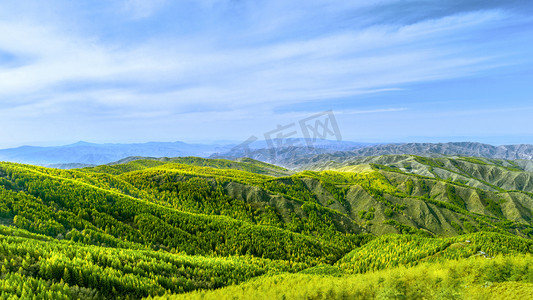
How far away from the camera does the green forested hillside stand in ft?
118

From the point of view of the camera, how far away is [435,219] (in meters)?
131

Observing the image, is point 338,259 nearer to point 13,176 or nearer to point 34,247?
point 34,247

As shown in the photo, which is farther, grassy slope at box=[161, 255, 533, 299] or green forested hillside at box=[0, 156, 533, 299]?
green forested hillside at box=[0, 156, 533, 299]

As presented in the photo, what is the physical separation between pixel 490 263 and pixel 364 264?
36.2 metres

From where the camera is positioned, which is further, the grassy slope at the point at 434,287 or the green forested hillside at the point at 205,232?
the green forested hillside at the point at 205,232

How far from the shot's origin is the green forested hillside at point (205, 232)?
3603cm

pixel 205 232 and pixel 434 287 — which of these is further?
pixel 205 232

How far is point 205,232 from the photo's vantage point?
79.2 metres

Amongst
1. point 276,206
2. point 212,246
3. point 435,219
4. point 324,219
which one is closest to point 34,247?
point 212,246

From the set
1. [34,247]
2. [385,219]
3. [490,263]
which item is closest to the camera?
[34,247]

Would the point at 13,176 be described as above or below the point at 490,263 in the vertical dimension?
above

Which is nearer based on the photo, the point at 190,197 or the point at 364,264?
the point at 364,264

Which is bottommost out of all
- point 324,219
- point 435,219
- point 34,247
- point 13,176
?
point 435,219

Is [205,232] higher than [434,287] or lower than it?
higher
